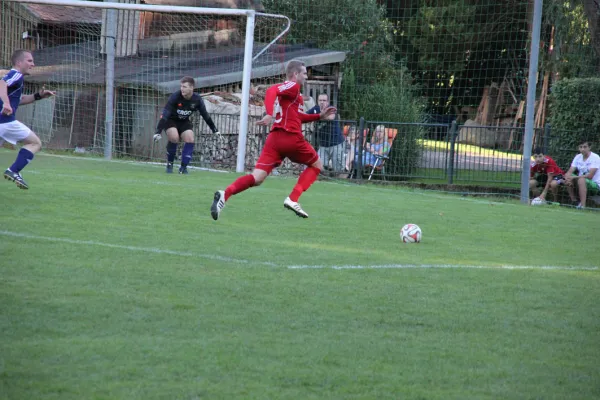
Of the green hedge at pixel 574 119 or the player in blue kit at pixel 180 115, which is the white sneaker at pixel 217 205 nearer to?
the player in blue kit at pixel 180 115

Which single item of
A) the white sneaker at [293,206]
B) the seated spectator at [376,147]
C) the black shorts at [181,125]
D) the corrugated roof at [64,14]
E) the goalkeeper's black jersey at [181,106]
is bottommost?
the white sneaker at [293,206]

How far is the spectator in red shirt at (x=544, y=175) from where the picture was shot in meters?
16.6

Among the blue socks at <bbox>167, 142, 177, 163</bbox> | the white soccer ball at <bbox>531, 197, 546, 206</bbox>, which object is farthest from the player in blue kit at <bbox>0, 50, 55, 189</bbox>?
the white soccer ball at <bbox>531, 197, 546, 206</bbox>

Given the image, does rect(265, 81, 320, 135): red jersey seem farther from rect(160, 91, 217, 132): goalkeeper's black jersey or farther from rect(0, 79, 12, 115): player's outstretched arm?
rect(160, 91, 217, 132): goalkeeper's black jersey

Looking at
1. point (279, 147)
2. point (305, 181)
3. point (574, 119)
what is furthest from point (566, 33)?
point (279, 147)

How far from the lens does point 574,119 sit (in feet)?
57.4

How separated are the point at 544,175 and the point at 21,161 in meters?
10.8

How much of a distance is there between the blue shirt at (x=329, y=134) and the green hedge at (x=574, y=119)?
4.81 metres

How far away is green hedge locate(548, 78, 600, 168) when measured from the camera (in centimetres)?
1727

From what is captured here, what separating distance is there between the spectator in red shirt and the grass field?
644 centimetres

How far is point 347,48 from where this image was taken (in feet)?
92.9

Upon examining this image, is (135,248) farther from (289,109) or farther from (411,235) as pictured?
(289,109)

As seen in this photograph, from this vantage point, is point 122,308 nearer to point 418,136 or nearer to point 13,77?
point 13,77

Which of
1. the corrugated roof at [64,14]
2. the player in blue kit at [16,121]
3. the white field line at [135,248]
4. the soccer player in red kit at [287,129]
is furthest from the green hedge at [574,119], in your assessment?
the corrugated roof at [64,14]
